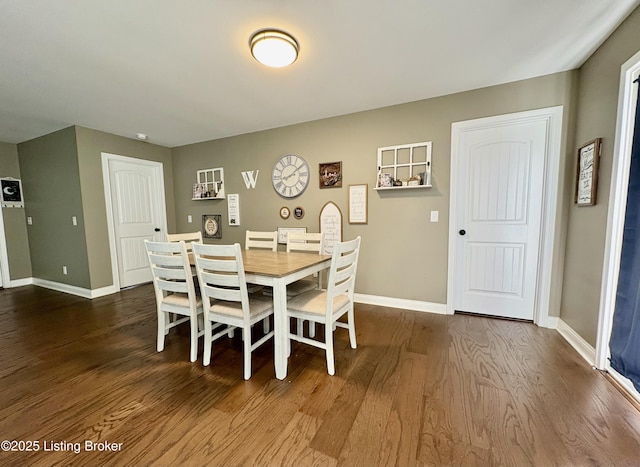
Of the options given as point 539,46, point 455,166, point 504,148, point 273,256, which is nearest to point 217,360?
point 273,256

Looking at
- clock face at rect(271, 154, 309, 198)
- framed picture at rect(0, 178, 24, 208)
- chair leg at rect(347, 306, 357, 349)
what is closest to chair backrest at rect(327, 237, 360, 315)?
chair leg at rect(347, 306, 357, 349)

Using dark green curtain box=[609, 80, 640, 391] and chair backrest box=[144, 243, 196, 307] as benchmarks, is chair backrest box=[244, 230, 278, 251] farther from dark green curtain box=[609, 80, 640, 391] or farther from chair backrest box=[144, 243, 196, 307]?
dark green curtain box=[609, 80, 640, 391]

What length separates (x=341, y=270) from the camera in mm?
1833

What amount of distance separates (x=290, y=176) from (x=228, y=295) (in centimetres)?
210

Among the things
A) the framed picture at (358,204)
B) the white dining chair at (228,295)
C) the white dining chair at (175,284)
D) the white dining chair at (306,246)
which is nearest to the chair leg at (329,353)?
the white dining chair at (228,295)

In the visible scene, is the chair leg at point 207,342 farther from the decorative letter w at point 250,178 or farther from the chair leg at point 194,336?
the decorative letter w at point 250,178

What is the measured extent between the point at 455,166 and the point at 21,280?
21.8 ft

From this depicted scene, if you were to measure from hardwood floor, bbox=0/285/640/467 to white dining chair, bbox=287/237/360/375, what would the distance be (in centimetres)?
22

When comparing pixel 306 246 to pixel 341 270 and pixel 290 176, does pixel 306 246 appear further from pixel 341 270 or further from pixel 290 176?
pixel 290 176

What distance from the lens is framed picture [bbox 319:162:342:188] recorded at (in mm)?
3113

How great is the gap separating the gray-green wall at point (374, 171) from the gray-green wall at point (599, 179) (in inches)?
7.4

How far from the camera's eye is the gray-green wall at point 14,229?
154 inches

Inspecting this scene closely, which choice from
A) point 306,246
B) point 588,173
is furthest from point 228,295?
point 588,173

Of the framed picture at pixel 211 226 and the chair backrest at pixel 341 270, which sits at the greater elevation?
the framed picture at pixel 211 226
